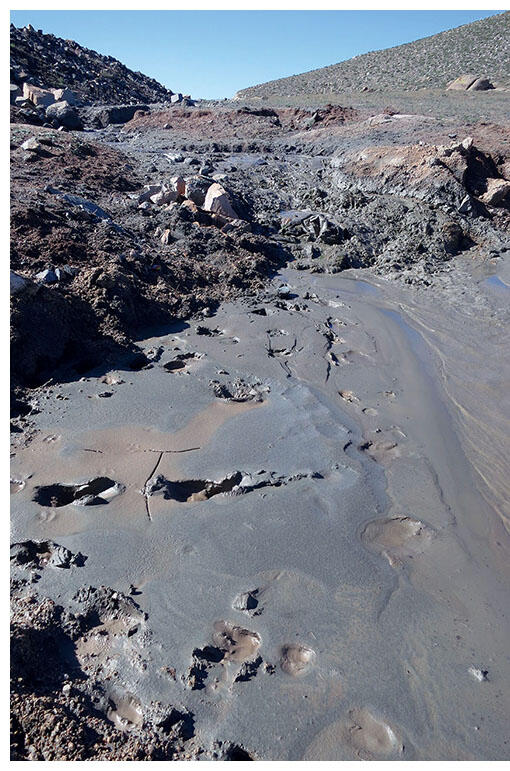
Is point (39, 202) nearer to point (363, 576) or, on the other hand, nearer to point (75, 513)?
point (75, 513)

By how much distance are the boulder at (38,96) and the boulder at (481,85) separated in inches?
710

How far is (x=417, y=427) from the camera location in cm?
483

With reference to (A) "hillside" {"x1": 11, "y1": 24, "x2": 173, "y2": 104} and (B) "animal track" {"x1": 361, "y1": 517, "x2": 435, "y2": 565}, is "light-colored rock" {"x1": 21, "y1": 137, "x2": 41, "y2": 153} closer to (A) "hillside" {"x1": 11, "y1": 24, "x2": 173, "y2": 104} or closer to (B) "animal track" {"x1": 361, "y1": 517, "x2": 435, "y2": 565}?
(B) "animal track" {"x1": 361, "y1": 517, "x2": 435, "y2": 565}

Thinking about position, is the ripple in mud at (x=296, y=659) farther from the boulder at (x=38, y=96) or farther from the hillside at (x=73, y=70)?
the hillside at (x=73, y=70)

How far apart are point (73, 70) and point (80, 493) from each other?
28039mm

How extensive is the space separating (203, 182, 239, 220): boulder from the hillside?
557 inches

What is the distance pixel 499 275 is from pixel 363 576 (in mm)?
6583

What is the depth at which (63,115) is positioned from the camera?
16578mm

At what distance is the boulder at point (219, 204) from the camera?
891 cm

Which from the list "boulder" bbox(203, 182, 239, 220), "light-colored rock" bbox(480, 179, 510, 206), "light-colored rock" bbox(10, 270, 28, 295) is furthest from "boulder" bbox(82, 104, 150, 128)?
"light-colored rock" bbox(10, 270, 28, 295)

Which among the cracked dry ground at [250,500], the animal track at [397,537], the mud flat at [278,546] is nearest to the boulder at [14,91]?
the cracked dry ground at [250,500]

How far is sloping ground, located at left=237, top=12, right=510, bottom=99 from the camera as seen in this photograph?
93.4ft

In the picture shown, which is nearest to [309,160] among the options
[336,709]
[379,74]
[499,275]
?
[499,275]

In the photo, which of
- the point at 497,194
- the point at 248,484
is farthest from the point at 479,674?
the point at 497,194
